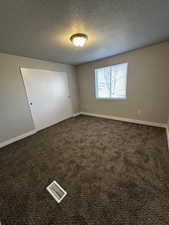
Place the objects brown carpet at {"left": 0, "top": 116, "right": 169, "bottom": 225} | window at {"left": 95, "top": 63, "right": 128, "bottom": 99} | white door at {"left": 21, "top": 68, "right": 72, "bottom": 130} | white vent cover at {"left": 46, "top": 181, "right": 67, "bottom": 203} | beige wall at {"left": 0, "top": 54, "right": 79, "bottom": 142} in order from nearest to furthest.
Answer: brown carpet at {"left": 0, "top": 116, "right": 169, "bottom": 225}
white vent cover at {"left": 46, "top": 181, "right": 67, "bottom": 203}
beige wall at {"left": 0, "top": 54, "right": 79, "bottom": 142}
white door at {"left": 21, "top": 68, "right": 72, "bottom": 130}
window at {"left": 95, "top": 63, "right": 128, "bottom": 99}

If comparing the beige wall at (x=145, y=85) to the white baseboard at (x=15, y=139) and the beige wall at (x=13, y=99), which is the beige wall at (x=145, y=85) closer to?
the beige wall at (x=13, y=99)

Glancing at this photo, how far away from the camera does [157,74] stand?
250 cm

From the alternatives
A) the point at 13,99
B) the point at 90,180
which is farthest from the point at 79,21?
the point at 13,99

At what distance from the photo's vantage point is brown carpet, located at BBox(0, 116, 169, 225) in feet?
3.30

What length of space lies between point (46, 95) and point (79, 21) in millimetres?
2431

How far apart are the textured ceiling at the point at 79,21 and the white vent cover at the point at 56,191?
2276 millimetres

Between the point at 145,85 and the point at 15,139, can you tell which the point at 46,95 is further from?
the point at 145,85

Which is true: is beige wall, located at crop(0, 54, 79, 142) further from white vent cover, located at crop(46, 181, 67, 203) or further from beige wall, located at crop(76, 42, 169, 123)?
beige wall, located at crop(76, 42, 169, 123)

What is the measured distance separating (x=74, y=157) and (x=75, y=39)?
225 centimetres

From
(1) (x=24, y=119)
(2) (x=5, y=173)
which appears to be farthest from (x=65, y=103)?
(2) (x=5, y=173)

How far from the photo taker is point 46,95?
332 centimetres

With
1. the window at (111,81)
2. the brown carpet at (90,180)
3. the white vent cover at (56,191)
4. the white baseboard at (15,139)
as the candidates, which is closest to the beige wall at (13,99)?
the white baseboard at (15,139)

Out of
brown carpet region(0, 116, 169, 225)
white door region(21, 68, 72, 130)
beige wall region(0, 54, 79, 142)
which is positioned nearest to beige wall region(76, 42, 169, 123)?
brown carpet region(0, 116, 169, 225)

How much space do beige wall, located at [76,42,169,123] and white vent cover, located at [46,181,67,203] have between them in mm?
2857
